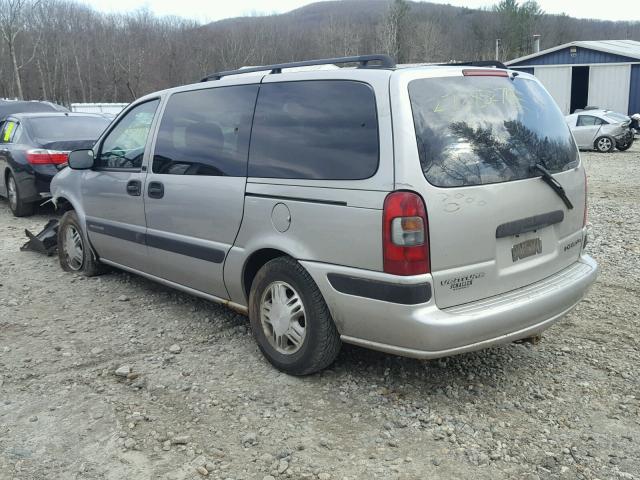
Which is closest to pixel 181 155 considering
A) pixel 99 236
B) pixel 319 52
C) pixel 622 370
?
A: pixel 99 236

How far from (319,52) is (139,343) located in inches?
2999

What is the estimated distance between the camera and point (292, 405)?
3.44 m

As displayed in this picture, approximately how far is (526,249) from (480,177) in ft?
1.77

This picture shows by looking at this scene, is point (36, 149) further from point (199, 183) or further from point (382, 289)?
point (382, 289)

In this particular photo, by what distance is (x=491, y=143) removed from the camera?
131 inches

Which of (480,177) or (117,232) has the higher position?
(480,177)

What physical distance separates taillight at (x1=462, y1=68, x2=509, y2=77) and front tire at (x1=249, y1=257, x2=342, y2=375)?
4.67ft

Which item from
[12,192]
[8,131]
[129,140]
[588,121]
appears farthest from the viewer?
[588,121]

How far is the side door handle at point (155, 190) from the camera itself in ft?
14.9

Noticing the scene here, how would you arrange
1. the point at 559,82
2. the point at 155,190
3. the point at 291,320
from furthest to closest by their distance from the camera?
the point at 559,82 → the point at 155,190 → the point at 291,320

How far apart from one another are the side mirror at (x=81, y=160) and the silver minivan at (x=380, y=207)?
51.1 inches

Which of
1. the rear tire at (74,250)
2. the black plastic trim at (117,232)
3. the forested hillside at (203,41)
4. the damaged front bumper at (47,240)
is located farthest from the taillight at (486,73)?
the forested hillside at (203,41)

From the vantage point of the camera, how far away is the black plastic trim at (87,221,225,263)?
415cm

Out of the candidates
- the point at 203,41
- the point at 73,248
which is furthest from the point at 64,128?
the point at 203,41
